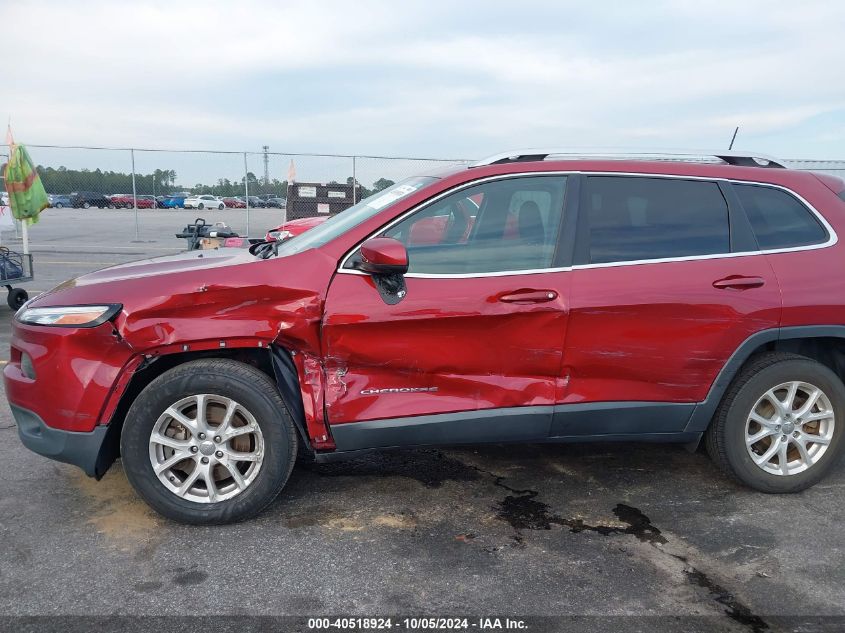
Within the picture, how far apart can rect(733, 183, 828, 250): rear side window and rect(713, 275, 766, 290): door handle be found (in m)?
0.22

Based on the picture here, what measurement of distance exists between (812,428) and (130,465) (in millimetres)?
3548

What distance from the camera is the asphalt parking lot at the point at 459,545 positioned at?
9.34 feet

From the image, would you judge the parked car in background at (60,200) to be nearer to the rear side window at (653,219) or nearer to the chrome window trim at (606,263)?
the chrome window trim at (606,263)

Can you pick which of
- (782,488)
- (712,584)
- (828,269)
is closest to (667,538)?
(712,584)

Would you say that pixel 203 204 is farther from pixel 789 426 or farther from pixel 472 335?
pixel 789 426

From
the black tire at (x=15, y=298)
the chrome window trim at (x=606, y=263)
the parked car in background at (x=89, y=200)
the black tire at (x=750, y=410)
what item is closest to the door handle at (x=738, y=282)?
the chrome window trim at (x=606, y=263)

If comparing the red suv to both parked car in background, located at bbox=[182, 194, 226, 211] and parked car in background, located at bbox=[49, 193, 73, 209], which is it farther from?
parked car in background, located at bbox=[49, 193, 73, 209]

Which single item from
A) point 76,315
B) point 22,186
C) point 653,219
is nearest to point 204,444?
point 76,315

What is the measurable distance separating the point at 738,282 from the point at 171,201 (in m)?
26.2

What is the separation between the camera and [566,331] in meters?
3.52

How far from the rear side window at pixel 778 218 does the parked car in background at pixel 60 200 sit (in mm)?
33221

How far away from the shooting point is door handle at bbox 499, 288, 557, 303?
11.4ft

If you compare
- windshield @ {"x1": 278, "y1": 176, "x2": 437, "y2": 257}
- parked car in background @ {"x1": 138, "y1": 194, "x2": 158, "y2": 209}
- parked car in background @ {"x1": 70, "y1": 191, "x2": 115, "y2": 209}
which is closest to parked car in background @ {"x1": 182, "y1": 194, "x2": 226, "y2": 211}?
parked car in background @ {"x1": 70, "y1": 191, "x2": 115, "y2": 209}

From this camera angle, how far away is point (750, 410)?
381 centimetres
